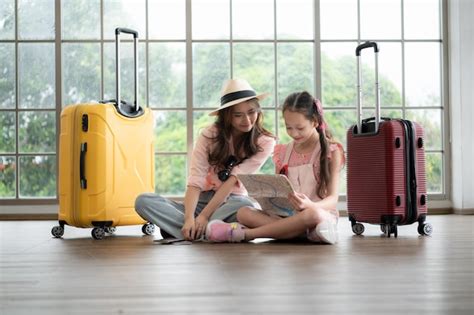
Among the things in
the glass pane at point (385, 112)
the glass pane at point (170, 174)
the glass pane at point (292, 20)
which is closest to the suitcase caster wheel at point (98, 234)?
the glass pane at point (170, 174)

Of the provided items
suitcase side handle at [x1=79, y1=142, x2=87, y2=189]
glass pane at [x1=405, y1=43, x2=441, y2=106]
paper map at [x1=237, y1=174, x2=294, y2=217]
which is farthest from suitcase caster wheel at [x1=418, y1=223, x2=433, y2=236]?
glass pane at [x1=405, y1=43, x2=441, y2=106]

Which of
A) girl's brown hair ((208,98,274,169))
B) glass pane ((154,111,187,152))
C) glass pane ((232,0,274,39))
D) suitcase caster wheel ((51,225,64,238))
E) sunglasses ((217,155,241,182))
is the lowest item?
suitcase caster wheel ((51,225,64,238))

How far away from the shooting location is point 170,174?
6207 millimetres

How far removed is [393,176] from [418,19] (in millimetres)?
2950

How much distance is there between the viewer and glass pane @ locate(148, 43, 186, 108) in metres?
6.25

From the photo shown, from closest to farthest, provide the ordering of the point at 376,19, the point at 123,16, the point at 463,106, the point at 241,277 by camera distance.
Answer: the point at 241,277 → the point at 463,106 → the point at 123,16 → the point at 376,19

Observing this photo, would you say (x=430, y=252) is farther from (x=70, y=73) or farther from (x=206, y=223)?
(x=70, y=73)

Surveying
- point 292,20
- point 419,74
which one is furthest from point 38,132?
point 419,74

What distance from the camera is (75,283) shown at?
208cm

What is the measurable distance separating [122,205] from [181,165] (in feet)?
7.16

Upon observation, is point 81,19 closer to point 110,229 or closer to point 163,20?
point 163,20

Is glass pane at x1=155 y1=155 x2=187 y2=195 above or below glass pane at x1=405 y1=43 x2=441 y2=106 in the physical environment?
below

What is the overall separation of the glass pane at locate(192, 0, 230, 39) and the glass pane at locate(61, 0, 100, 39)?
0.74m

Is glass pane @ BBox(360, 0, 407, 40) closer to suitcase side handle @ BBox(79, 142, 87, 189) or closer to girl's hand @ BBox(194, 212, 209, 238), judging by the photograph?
suitcase side handle @ BBox(79, 142, 87, 189)
